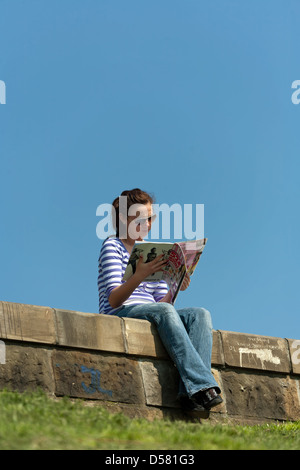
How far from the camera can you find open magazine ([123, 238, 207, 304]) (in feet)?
17.9

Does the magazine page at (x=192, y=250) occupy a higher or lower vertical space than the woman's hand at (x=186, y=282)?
higher

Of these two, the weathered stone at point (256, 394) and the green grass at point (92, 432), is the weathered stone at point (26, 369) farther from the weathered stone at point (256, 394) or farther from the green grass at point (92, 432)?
the weathered stone at point (256, 394)

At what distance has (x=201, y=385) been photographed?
17.4 ft

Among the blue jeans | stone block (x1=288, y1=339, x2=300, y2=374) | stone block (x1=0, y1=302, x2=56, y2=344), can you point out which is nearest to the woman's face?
the blue jeans

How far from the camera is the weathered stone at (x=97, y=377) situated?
17.5ft

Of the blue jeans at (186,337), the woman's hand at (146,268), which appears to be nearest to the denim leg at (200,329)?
the blue jeans at (186,337)

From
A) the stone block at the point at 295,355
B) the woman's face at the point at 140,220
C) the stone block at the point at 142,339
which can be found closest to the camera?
the stone block at the point at 142,339

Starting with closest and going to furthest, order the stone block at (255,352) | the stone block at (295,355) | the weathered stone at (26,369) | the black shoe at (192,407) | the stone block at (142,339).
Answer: the weathered stone at (26,369) → the black shoe at (192,407) → the stone block at (142,339) → the stone block at (255,352) → the stone block at (295,355)

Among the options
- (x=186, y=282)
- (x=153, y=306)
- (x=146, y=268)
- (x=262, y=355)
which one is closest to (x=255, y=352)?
(x=262, y=355)

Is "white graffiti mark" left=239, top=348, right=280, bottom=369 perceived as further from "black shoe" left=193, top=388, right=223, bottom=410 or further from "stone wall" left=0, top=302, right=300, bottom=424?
"black shoe" left=193, top=388, right=223, bottom=410

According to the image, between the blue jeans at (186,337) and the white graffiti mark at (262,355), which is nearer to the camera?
the blue jeans at (186,337)

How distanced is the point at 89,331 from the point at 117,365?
343mm

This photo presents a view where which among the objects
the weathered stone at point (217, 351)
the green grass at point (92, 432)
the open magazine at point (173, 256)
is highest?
the open magazine at point (173, 256)
